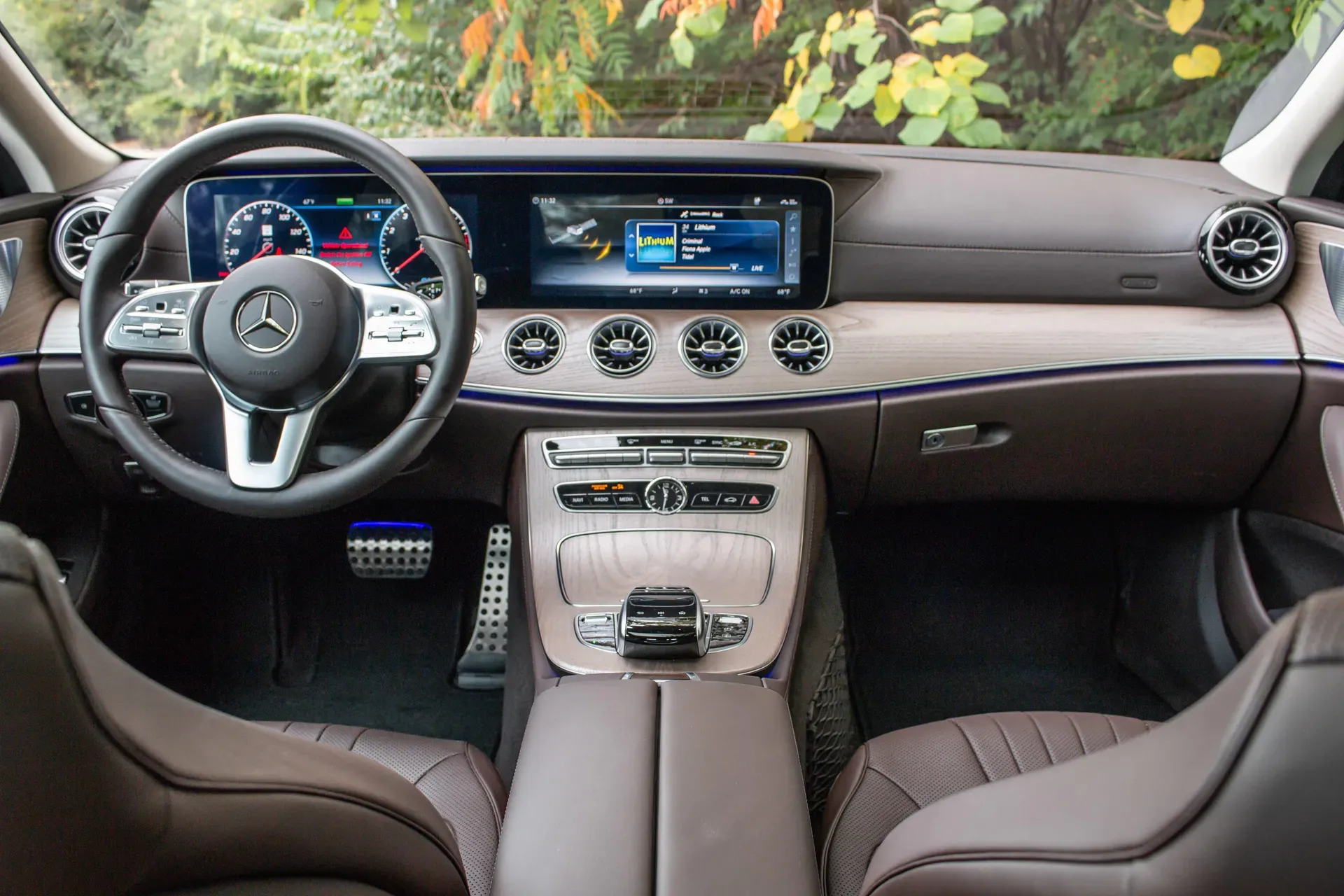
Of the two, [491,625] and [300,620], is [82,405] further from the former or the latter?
[491,625]

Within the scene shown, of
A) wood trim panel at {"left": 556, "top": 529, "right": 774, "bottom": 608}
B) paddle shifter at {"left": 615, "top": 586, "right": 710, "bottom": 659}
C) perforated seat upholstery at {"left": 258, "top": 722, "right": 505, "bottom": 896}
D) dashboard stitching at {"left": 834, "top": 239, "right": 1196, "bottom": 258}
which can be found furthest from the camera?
dashboard stitching at {"left": 834, "top": 239, "right": 1196, "bottom": 258}

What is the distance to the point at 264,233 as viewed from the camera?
1792 millimetres

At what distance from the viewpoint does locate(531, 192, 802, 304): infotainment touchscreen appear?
1.81 meters

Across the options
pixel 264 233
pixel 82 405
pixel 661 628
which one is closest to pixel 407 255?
pixel 264 233

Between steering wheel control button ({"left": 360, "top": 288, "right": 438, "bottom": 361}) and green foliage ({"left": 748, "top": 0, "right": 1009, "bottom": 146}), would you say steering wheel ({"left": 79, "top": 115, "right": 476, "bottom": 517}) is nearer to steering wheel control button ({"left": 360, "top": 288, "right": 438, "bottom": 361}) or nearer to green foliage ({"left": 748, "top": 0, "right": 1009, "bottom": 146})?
steering wheel control button ({"left": 360, "top": 288, "right": 438, "bottom": 361})

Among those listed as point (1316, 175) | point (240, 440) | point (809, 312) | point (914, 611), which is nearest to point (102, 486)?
point (240, 440)

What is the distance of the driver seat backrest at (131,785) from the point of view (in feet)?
1.65

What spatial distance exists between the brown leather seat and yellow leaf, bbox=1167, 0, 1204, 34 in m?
A: 1.91

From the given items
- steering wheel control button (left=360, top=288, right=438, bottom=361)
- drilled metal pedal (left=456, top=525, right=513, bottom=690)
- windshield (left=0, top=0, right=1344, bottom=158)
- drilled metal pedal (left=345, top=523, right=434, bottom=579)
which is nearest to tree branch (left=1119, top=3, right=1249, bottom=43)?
windshield (left=0, top=0, right=1344, bottom=158)

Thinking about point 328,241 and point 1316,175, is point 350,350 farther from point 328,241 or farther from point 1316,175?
point 1316,175

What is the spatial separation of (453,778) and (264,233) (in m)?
1.07

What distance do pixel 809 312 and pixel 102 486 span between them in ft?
4.83

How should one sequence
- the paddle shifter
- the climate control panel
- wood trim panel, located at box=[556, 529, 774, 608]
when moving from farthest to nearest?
the climate control panel, wood trim panel, located at box=[556, 529, 774, 608], the paddle shifter

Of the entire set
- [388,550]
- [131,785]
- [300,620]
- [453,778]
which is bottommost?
[300,620]
